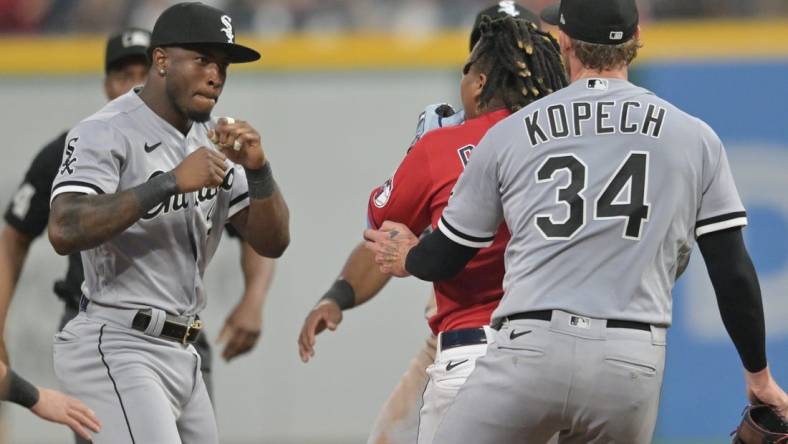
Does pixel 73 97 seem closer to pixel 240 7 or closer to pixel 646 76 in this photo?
pixel 240 7

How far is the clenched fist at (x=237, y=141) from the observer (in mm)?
4801

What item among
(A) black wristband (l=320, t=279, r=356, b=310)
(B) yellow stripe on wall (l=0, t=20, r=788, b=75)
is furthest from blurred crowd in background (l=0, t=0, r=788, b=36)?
(A) black wristband (l=320, t=279, r=356, b=310)

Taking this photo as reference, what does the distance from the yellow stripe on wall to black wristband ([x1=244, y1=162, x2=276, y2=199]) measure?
487 cm

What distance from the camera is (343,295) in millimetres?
5574

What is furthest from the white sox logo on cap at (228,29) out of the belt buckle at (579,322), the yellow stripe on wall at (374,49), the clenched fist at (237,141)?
the yellow stripe on wall at (374,49)

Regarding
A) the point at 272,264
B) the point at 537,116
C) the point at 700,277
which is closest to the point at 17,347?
the point at 272,264

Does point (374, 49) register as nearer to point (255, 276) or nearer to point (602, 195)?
point (255, 276)

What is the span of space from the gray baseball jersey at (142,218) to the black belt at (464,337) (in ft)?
3.62

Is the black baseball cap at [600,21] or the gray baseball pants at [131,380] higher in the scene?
the black baseball cap at [600,21]

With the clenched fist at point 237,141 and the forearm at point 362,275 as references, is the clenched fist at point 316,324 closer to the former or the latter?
the forearm at point 362,275

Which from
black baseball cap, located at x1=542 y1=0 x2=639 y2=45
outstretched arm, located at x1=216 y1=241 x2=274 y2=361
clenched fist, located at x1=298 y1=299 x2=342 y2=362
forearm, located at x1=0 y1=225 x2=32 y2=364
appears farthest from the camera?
outstretched arm, located at x1=216 y1=241 x2=274 y2=361

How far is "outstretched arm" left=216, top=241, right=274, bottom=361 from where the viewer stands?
632 centimetres

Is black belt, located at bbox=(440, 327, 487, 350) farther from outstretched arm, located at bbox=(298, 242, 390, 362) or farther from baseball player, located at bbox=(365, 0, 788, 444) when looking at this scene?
outstretched arm, located at bbox=(298, 242, 390, 362)

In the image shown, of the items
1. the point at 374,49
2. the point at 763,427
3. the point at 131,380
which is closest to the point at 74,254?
the point at 131,380
